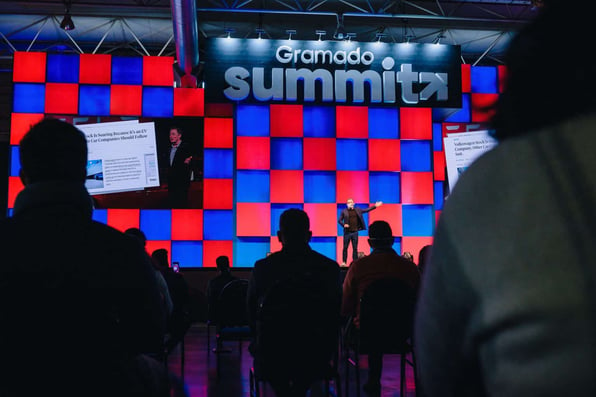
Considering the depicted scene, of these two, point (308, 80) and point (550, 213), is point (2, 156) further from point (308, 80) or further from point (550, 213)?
point (550, 213)

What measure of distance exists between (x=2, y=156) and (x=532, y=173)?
13954 millimetres

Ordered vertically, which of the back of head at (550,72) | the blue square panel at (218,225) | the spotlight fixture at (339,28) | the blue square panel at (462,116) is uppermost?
the spotlight fixture at (339,28)

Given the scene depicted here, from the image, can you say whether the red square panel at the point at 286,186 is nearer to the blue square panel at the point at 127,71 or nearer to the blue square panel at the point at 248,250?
the blue square panel at the point at 248,250

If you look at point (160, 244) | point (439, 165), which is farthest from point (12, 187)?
point (439, 165)

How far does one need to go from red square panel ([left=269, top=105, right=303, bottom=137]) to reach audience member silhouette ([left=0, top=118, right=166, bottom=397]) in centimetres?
894

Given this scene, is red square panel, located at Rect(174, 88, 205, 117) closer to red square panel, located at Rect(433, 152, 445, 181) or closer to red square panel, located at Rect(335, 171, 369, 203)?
red square panel, located at Rect(335, 171, 369, 203)

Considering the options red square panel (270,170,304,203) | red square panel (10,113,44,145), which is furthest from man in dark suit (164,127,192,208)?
red square panel (10,113,44,145)

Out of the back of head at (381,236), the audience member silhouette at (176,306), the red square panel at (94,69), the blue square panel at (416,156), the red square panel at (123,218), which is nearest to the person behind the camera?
the back of head at (381,236)

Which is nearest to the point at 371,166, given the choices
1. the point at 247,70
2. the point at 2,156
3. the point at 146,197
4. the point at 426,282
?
the point at 247,70

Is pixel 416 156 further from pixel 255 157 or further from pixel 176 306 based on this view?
pixel 176 306

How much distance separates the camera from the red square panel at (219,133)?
1020 centimetres

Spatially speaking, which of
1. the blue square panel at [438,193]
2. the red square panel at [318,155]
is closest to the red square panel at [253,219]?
the red square panel at [318,155]

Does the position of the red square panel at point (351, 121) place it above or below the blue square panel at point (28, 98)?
below

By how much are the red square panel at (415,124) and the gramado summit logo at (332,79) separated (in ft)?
1.30
